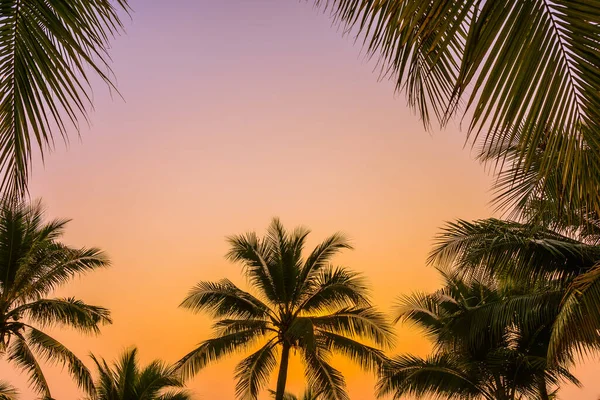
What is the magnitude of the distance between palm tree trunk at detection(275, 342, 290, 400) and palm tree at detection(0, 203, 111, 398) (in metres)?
5.49

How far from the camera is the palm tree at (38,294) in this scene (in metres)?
16.2

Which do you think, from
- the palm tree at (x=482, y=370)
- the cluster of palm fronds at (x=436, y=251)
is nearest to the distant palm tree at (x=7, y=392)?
the cluster of palm fronds at (x=436, y=251)

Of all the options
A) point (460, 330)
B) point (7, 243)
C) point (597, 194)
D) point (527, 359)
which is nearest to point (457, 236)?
point (460, 330)

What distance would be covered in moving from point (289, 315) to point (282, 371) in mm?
2147

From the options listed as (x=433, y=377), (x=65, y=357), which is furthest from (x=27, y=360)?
(x=433, y=377)

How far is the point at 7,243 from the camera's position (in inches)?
643

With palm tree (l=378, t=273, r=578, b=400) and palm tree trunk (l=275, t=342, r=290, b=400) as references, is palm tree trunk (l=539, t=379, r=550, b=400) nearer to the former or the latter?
palm tree (l=378, t=273, r=578, b=400)

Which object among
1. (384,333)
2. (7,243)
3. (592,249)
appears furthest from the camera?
(384,333)

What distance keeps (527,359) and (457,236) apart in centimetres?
773

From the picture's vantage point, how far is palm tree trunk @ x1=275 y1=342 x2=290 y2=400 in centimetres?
1795

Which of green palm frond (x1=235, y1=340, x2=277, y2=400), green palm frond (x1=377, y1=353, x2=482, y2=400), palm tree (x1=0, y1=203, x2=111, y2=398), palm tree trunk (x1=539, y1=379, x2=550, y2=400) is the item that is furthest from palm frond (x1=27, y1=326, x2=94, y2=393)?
palm tree trunk (x1=539, y1=379, x2=550, y2=400)

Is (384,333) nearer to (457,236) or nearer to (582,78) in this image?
(457,236)

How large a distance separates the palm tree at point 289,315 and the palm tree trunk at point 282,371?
0.10 feet

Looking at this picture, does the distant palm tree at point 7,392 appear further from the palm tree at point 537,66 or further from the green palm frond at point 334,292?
the palm tree at point 537,66
